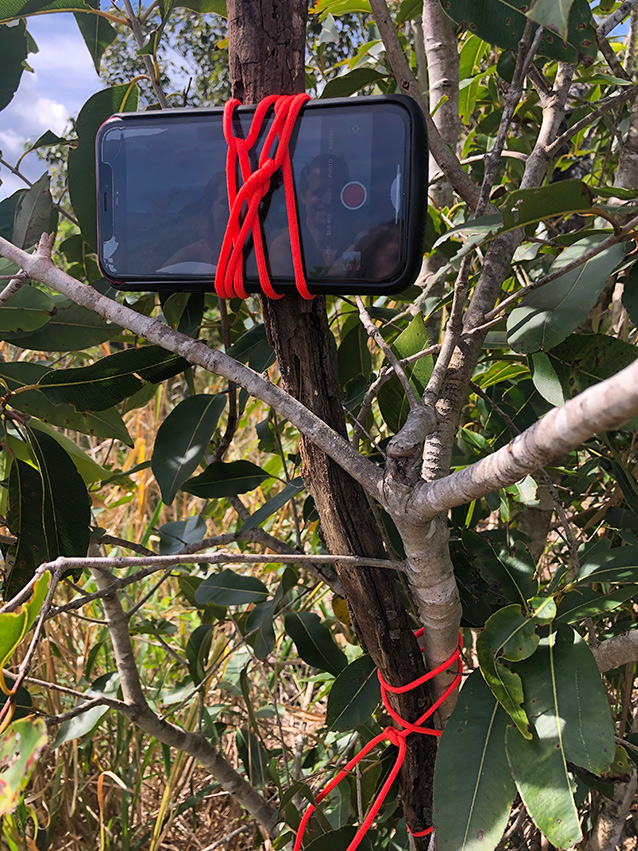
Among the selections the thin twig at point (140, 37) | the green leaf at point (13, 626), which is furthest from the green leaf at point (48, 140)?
the green leaf at point (13, 626)

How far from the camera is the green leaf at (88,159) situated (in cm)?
62

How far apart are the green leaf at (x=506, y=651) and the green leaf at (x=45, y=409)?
422mm

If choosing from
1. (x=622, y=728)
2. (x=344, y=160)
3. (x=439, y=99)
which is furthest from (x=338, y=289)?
(x=622, y=728)

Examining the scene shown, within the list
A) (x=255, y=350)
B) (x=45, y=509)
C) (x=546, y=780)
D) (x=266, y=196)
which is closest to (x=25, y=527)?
(x=45, y=509)

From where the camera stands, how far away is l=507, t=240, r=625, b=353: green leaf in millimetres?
454

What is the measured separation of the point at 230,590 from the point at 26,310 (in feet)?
1.21

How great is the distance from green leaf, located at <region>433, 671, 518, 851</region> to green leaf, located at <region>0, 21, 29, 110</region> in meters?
0.72

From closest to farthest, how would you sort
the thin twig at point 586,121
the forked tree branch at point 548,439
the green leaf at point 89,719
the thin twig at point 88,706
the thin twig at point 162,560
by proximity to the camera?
the forked tree branch at point 548,439 → the thin twig at point 162,560 → the thin twig at point 586,121 → the thin twig at point 88,706 → the green leaf at point 89,719

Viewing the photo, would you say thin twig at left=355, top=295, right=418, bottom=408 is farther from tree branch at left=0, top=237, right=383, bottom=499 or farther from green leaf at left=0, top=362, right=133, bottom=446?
green leaf at left=0, top=362, right=133, bottom=446

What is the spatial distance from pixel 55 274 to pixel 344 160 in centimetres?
23

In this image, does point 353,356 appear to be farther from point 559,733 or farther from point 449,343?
point 559,733

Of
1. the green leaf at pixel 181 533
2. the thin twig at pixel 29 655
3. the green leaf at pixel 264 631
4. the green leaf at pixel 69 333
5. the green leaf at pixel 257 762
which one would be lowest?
the green leaf at pixel 257 762

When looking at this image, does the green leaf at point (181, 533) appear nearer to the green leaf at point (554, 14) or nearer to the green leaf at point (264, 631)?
the green leaf at point (264, 631)

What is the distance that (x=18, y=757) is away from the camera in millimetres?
277
